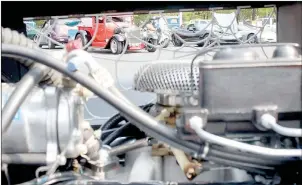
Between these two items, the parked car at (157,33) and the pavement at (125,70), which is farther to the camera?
the parked car at (157,33)

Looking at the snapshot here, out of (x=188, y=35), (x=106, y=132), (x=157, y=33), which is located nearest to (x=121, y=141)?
(x=106, y=132)

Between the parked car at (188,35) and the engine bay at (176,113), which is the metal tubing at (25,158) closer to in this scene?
the engine bay at (176,113)

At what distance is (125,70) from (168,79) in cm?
195

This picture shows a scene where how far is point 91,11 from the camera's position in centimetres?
99

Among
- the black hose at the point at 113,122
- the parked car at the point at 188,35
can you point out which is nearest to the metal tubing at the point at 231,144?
the black hose at the point at 113,122

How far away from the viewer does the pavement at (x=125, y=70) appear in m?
1.47

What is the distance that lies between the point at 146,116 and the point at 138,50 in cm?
365

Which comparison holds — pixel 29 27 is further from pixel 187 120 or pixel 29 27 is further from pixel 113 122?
pixel 187 120

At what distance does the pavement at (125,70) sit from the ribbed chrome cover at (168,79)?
0.24ft

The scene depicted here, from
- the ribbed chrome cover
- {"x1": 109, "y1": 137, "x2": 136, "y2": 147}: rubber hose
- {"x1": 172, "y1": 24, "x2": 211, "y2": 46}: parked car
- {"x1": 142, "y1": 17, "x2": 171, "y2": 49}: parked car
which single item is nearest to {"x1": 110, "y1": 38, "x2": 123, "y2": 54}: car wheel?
{"x1": 172, "y1": 24, "x2": 211, "y2": 46}: parked car

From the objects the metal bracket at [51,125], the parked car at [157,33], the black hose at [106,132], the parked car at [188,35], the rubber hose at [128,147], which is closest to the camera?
the metal bracket at [51,125]

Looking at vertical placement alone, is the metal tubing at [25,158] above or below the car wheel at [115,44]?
above

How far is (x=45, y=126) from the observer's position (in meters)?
0.76

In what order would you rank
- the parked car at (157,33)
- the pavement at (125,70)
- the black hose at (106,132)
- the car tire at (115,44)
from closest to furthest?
the black hose at (106,132)
the pavement at (125,70)
the parked car at (157,33)
the car tire at (115,44)
